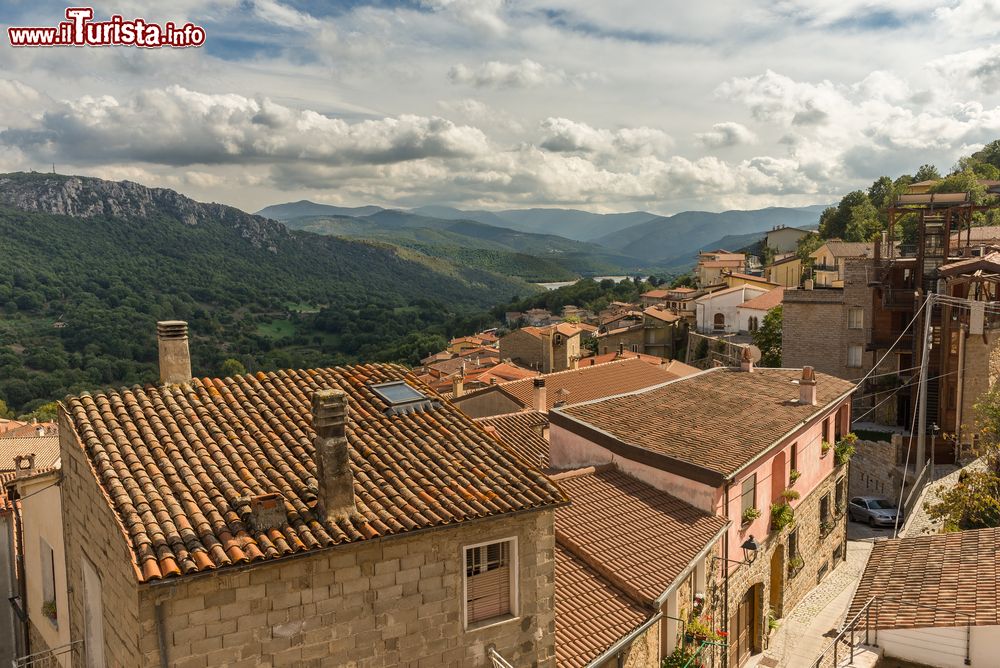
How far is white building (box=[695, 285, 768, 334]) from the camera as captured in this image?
62094 mm

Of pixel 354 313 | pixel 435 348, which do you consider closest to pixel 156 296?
pixel 354 313

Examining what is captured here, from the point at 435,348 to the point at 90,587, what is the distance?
341 feet

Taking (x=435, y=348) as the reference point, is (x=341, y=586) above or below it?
above

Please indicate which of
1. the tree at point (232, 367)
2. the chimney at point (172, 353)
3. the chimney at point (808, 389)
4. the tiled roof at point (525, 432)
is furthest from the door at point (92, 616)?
the tree at point (232, 367)

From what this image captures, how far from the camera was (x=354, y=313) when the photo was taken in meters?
153

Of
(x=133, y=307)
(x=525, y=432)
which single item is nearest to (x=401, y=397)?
(x=525, y=432)

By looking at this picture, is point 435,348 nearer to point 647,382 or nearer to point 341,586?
point 647,382

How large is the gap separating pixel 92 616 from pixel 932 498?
26.1 meters

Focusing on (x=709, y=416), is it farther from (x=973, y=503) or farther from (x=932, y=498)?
(x=932, y=498)

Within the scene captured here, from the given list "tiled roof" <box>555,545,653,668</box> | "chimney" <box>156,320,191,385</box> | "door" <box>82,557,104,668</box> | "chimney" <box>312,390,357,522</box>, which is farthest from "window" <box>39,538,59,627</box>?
"tiled roof" <box>555,545,653,668</box>

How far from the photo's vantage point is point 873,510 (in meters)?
29.8

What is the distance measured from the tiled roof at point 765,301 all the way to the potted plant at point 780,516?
41456mm

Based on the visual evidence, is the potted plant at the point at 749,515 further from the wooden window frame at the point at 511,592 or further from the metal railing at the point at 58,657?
the metal railing at the point at 58,657

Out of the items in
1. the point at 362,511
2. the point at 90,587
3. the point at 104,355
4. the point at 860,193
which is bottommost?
the point at 104,355
